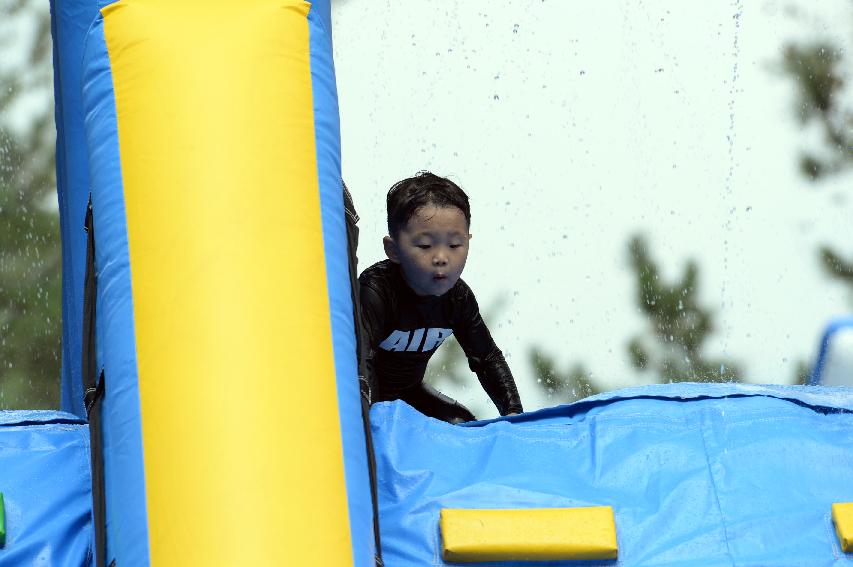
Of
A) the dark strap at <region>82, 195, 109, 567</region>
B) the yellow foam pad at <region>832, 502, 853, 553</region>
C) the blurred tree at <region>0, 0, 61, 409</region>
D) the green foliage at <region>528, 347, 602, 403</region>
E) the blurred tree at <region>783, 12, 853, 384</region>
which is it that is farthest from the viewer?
the blurred tree at <region>783, 12, 853, 384</region>

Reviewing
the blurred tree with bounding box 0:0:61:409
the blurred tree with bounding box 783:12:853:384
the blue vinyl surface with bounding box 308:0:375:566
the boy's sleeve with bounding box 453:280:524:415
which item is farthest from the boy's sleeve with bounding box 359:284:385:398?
the blurred tree with bounding box 783:12:853:384

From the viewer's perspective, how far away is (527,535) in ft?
6.31

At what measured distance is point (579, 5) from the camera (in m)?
6.11

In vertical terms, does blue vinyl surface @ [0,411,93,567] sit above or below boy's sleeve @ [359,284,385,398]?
below

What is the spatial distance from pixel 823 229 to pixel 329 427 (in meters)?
5.05

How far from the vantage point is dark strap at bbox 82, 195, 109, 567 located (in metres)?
1.83

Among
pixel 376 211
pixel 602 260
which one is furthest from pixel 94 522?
pixel 602 260

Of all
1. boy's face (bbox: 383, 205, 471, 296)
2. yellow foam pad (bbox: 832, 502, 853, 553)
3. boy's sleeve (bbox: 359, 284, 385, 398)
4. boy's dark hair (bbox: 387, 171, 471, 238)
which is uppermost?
boy's dark hair (bbox: 387, 171, 471, 238)

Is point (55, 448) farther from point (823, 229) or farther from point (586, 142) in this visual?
point (823, 229)

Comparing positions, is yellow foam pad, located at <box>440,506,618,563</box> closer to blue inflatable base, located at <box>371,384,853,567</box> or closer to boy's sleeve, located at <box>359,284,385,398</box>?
blue inflatable base, located at <box>371,384,853,567</box>

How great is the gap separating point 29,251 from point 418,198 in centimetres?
391

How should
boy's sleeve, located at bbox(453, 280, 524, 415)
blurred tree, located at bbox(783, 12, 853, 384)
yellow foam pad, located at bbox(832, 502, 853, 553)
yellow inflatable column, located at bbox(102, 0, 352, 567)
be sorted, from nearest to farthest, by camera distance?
yellow inflatable column, located at bbox(102, 0, 352, 567), yellow foam pad, located at bbox(832, 502, 853, 553), boy's sleeve, located at bbox(453, 280, 524, 415), blurred tree, located at bbox(783, 12, 853, 384)

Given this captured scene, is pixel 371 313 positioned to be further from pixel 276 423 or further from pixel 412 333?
pixel 276 423

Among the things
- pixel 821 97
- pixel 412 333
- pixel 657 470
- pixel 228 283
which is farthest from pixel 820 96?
pixel 228 283
